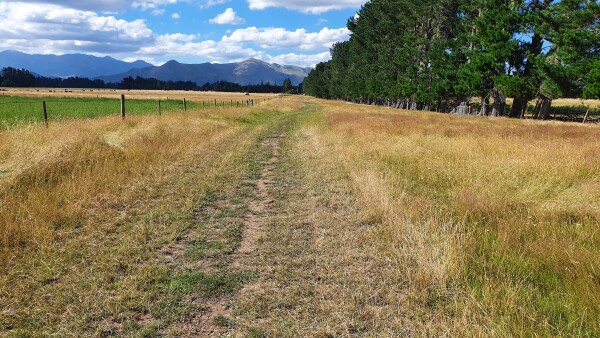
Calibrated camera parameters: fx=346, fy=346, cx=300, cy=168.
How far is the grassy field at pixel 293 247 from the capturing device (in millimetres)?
3213

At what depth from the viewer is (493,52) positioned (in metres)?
28.9

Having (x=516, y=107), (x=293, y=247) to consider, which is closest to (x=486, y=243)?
(x=293, y=247)

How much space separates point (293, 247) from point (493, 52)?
1219 inches

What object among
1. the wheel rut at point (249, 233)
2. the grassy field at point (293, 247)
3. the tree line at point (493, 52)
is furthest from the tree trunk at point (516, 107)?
the wheel rut at point (249, 233)

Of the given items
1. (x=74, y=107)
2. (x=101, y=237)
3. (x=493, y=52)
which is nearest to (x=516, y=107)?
(x=493, y=52)

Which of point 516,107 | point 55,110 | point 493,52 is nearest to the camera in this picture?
point 55,110

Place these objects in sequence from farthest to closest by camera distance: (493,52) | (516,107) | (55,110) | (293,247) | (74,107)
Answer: (516,107) < (74,107) < (493,52) < (55,110) < (293,247)

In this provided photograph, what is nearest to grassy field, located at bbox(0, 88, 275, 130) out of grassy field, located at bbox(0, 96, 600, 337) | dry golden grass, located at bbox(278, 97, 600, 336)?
grassy field, located at bbox(0, 96, 600, 337)

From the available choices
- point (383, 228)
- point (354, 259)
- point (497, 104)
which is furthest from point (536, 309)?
point (497, 104)

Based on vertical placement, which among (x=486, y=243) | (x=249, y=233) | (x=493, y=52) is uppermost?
Answer: (x=493, y=52)

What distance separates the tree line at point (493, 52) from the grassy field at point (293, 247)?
843 inches

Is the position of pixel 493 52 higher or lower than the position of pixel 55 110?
higher

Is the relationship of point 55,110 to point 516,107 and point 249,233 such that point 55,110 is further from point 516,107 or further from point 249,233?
point 516,107

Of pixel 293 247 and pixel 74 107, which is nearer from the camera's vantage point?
pixel 293 247
